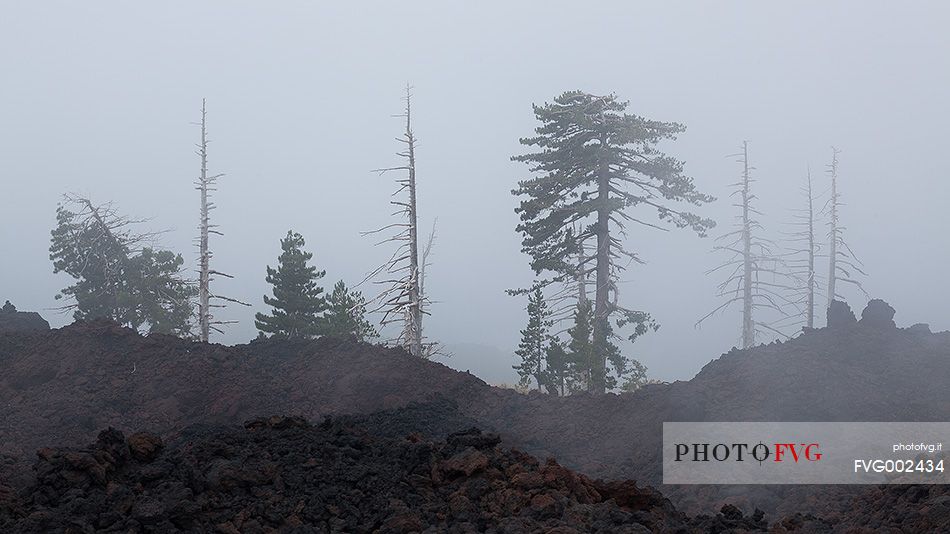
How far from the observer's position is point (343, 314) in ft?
90.2

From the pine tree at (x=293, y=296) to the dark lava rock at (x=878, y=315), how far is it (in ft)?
53.7

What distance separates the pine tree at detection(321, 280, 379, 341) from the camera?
27156 mm

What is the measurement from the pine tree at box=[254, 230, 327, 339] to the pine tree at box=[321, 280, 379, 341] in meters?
0.41

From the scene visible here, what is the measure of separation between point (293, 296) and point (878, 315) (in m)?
17.2

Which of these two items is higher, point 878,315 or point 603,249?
point 603,249

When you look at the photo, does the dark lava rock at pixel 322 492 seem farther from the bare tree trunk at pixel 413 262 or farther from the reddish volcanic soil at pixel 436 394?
the bare tree trunk at pixel 413 262

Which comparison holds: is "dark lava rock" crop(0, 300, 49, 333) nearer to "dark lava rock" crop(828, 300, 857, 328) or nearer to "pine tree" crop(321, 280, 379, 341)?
"pine tree" crop(321, 280, 379, 341)

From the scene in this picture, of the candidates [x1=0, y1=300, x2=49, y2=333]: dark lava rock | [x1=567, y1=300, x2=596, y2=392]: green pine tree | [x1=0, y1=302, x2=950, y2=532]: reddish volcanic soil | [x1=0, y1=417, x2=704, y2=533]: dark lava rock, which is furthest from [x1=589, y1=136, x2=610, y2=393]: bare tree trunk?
[x1=0, y1=417, x2=704, y2=533]: dark lava rock

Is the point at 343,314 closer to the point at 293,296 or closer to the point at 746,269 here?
the point at 293,296

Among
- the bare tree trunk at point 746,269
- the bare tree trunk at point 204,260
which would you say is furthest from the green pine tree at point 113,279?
the bare tree trunk at point 746,269

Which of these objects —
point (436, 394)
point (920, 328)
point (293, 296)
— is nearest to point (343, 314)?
point (293, 296)

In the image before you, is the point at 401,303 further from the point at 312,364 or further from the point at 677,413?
the point at 677,413

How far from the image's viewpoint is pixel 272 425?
32.4 ft

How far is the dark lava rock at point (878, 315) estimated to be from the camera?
1959 centimetres
